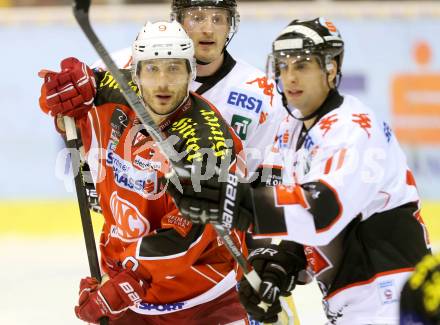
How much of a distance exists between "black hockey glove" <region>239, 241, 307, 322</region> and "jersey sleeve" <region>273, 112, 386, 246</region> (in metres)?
0.32

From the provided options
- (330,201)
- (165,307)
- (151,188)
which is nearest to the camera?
(330,201)

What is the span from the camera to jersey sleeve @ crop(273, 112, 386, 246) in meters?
2.59

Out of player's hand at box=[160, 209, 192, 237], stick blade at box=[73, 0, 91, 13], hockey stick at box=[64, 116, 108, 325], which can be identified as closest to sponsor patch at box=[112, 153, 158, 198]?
player's hand at box=[160, 209, 192, 237]

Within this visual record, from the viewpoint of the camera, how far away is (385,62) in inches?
269

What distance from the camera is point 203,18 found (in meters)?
3.80

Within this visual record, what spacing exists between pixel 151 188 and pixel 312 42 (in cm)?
75

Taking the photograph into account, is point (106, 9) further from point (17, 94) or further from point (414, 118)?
point (414, 118)

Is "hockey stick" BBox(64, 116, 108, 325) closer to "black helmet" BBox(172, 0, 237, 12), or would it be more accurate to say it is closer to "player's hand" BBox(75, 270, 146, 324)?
"player's hand" BBox(75, 270, 146, 324)

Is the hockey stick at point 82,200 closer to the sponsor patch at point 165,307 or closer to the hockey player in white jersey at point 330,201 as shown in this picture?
the sponsor patch at point 165,307

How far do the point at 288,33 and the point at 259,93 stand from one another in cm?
98

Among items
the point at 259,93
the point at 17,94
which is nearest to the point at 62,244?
the point at 17,94

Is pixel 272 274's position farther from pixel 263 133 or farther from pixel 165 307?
pixel 263 133

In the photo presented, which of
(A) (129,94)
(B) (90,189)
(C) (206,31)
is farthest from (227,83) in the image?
(A) (129,94)

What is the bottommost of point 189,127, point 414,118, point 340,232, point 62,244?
point 62,244
